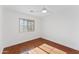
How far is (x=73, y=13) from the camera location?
2326mm

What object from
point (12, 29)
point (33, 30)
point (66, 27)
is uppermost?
point (66, 27)

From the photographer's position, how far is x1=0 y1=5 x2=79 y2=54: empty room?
213 cm

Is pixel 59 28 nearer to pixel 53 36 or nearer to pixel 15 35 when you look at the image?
pixel 53 36

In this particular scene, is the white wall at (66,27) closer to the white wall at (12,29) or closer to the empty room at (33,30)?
the empty room at (33,30)

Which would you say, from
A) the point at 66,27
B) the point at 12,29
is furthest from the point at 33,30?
the point at 66,27

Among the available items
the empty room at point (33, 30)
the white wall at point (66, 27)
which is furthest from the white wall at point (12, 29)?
the white wall at point (66, 27)

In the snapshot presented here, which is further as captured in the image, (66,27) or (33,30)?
(33,30)

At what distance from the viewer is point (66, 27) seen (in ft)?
8.59

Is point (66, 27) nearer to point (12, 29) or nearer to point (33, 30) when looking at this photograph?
point (33, 30)

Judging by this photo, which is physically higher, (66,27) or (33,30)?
(66,27)

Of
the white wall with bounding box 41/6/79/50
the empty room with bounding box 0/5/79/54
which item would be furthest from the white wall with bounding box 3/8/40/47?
the white wall with bounding box 41/6/79/50

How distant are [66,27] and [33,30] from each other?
1854 mm

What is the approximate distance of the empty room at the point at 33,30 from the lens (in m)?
2.13
